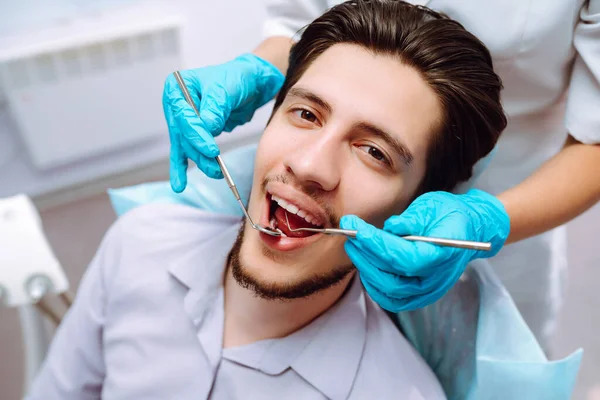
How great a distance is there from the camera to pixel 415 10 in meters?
1.04

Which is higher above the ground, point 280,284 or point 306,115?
point 306,115

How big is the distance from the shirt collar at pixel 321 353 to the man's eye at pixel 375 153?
0.32 m

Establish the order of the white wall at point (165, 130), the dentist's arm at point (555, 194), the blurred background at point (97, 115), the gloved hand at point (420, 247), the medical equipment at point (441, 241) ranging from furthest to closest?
the white wall at point (165, 130), the blurred background at point (97, 115), the dentist's arm at point (555, 194), the gloved hand at point (420, 247), the medical equipment at point (441, 241)

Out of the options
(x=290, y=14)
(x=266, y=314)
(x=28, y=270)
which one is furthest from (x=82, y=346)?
(x=290, y=14)

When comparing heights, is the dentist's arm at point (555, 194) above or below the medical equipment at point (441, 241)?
below

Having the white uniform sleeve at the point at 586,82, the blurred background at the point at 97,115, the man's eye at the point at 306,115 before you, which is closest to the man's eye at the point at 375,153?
the man's eye at the point at 306,115

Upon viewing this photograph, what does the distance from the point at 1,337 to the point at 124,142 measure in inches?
31.0

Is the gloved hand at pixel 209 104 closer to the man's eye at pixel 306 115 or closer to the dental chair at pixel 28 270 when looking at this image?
the man's eye at pixel 306 115

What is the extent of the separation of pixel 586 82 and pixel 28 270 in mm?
1271

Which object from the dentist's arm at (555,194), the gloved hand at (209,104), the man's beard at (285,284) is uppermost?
the gloved hand at (209,104)

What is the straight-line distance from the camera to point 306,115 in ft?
3.28

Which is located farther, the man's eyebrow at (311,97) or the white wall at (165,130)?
the white wall at (165,130)

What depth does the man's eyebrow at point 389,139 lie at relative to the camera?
926 mm

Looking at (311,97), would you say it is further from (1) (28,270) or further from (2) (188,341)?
(1) (28,270)
